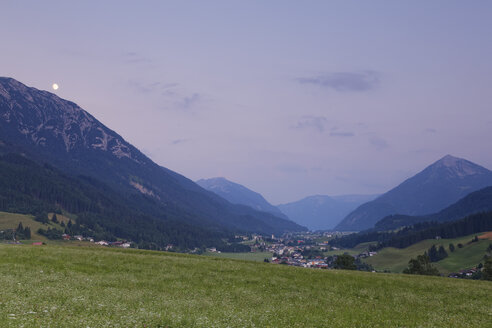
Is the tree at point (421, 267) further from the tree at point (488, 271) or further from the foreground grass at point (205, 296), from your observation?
the foreground grass at point (205, 296)

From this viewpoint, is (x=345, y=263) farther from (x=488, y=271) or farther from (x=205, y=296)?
(x=205, y=296)

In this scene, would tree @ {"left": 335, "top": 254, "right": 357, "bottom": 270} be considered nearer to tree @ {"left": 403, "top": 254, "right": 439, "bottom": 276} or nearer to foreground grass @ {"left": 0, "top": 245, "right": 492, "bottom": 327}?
tree @ {"left": 403, "top": 254, "right": 439, "bottom": 276}

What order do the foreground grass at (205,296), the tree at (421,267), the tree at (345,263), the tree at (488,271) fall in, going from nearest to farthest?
the foreground grass at (205,296) → the tree at (488,271) → the tree at (421,267) → the tree at (345,263)

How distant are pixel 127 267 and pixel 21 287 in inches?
543

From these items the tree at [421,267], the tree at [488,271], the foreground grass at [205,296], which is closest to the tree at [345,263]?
the tree at [421,267]

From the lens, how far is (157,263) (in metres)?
41.8

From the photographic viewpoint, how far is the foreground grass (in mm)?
19797

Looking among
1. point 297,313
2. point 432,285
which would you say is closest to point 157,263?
point 297,313

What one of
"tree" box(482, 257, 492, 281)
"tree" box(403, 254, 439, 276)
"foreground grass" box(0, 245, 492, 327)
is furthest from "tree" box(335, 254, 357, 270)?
"foreground grass" box(0, 245, 492, 327)

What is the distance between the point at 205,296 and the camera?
94.9ft

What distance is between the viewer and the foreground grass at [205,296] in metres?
19.8

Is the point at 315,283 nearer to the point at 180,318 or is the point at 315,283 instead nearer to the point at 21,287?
the point at 180,318

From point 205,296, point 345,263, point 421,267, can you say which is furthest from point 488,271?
point 205,296

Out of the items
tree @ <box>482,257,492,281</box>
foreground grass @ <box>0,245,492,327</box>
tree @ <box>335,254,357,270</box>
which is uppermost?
foreground grass @ <box>0,245,492,327</box>
